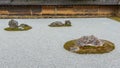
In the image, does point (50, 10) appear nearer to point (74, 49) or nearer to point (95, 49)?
point (74, 49)

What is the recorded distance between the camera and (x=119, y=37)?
17047mm

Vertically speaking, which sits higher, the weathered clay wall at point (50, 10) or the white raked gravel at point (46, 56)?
the weathered clay wall at point (50, 10)

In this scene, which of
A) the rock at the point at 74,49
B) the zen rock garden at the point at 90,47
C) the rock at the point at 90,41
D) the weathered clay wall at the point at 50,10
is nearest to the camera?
the zen rock garden at the point at 90,47

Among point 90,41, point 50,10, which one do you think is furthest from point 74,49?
point 50,10

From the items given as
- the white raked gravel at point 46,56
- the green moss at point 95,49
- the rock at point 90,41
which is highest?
the rock at point 90,41

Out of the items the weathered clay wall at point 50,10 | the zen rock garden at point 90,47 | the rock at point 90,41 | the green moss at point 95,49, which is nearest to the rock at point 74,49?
the zen rock garden at point 90,47

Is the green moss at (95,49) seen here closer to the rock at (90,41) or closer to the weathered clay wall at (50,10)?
the rock at (90,41)

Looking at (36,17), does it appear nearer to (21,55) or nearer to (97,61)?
(21,55)

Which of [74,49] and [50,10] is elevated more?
[50,10]

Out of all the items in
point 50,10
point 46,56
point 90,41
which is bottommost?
point 46,56

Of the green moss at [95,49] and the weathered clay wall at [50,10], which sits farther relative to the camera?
the weathered clay wall at [50,10]

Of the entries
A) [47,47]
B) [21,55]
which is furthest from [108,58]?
[21,55]

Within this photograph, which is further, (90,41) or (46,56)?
(90,41)

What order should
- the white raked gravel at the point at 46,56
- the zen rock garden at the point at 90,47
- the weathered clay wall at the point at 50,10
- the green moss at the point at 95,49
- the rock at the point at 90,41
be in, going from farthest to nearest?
the weathered clay wall at the point at 50,10 → the rock at the point at 90,41 → the zen rock garden at the point at 90,47 → the green moss at the point at 95,49 → the white raked gravel at the point at 46,56
